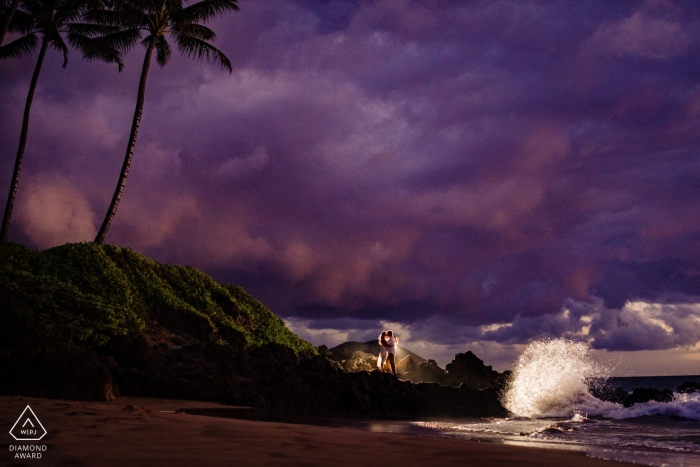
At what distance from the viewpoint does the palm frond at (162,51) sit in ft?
88.1

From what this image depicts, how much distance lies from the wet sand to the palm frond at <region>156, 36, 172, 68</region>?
22.4 metres

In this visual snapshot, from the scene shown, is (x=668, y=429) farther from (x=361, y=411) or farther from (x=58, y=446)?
(x=58, y=446)

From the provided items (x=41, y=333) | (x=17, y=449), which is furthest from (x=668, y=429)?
(x=41, y=333)

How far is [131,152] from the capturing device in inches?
1005

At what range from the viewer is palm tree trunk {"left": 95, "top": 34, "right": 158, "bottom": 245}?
24.7 metres

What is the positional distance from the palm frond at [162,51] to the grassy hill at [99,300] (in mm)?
9555

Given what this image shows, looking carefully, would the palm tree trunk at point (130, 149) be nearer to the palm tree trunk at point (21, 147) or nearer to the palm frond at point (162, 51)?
the palm frond at point (162, 51)

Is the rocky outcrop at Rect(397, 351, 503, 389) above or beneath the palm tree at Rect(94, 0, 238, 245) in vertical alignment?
beneath

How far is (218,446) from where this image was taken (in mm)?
6016

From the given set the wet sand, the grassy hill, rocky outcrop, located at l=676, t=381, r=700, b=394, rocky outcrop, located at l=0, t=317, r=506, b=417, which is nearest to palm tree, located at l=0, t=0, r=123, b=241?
the grassy hill

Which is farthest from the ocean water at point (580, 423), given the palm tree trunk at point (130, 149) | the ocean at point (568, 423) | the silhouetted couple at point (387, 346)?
the palm tree trunk at point (130, 149)

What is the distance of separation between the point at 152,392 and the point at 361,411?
5501 millimetres

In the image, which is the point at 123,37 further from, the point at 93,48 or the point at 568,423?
the point at 568,423

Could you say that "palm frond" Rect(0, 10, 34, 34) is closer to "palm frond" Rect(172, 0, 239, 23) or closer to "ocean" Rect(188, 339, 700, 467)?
"palm frond" Rect(172, 0, 239, 23)
